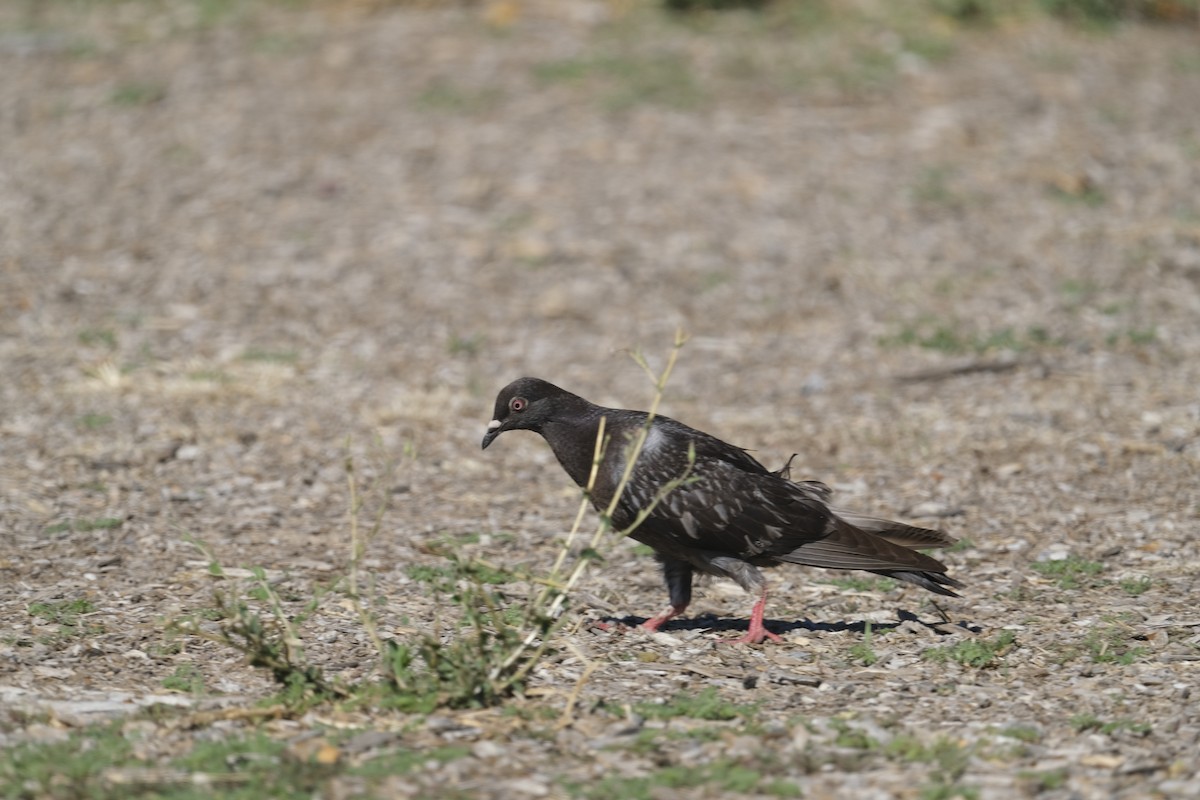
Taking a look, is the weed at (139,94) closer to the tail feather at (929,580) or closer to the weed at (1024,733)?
the tail feather at (929,580)

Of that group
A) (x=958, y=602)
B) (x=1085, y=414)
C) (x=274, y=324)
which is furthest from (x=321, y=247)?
(x=958, y=602)

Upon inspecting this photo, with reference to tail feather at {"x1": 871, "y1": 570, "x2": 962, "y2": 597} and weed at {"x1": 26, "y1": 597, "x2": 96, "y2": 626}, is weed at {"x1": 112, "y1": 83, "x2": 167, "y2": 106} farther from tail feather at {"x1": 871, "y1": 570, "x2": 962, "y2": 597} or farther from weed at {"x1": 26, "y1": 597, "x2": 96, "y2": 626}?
tail feather at {"x1": 871, "y1": 570, "x2": 962, "y2": 597}

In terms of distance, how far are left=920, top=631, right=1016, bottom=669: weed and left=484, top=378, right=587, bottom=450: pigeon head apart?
1.82 m

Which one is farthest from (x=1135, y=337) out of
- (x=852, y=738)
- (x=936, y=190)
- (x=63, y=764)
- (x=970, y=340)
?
(x=63, y=764)

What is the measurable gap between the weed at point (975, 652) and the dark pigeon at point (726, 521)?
28cm

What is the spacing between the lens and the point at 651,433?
618 centimetres

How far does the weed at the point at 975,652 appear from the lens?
18.3 feet

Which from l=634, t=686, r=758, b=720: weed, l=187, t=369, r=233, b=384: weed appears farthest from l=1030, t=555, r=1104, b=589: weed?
l=187, t=369, r=233, b=384: weed

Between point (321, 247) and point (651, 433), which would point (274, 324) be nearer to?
point (321, 247)

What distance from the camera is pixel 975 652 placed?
18.4 feet

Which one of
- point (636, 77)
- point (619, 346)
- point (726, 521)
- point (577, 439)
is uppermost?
point (636, 77)

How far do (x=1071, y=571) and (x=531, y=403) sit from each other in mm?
2463

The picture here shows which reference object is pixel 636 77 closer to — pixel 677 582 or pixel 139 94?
pixel 139 94

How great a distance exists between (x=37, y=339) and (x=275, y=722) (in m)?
6.39
